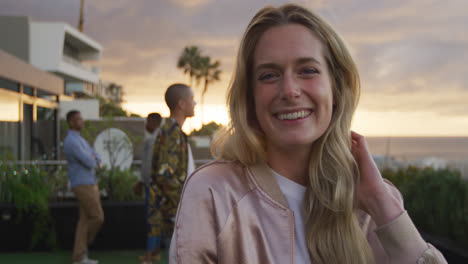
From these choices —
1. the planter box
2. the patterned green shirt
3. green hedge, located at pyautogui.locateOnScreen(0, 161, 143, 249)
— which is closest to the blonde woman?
the patterned green shirt

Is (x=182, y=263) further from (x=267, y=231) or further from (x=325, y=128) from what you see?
(x=325, y=128)

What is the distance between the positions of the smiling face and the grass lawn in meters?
4.75

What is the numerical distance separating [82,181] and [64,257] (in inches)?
58.5

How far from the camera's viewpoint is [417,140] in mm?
117625

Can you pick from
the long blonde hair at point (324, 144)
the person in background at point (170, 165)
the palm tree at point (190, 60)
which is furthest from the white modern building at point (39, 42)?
the long blonde hair at point (324, 144)

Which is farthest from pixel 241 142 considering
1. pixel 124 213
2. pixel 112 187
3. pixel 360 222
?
pixel 112 187

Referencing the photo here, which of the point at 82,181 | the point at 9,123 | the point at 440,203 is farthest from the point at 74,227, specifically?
the point at 9,123

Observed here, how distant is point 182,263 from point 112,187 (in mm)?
6118

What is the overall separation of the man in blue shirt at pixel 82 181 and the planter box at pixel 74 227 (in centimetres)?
73

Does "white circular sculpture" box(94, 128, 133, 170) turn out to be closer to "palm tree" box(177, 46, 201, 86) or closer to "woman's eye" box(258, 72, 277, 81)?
"woman's eye" box(258, 72, 277, 81)

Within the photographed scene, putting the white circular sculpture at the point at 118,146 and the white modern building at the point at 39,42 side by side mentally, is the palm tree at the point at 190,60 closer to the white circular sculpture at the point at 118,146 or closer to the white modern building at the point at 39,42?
the white modern building at the point at 39,42

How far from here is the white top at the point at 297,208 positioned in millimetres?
1426

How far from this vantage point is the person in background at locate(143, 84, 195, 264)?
12.1 ft

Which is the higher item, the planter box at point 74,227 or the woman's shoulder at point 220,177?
the woman's shoulder at point 220,177
